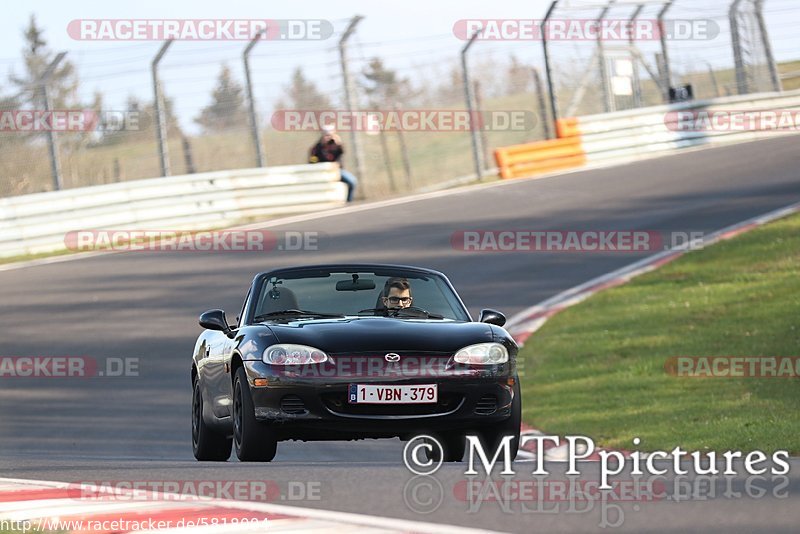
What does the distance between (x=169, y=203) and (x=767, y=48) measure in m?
14.4

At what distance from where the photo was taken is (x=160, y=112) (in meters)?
24.2

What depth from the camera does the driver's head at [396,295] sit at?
9039 mm

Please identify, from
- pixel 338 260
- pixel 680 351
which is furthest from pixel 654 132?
pixel 680 351

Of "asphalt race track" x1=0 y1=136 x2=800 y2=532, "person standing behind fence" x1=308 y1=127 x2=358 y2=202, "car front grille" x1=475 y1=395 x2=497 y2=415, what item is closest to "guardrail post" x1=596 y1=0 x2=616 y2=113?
"asphalt race track" x1=0 y1=136 x2=800 y2=532

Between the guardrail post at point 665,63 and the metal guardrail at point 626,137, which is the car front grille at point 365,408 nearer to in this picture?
the metal guardrail at point 626,137

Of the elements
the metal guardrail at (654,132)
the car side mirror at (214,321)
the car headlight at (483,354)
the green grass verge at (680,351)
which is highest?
the metal guardrail at (654,132)

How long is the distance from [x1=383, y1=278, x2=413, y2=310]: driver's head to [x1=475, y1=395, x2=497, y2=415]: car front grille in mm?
1244

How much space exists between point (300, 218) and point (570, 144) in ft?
20.6

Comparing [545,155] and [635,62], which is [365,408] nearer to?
[545,155]

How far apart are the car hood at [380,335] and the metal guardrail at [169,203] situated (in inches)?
562

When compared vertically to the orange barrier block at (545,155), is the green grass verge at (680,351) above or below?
below

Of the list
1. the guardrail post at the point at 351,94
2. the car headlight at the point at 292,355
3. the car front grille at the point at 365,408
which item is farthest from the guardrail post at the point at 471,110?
the car front grille at the point at 365,408

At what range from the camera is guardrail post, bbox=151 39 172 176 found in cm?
2425

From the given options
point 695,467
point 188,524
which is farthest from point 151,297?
point 188,524
